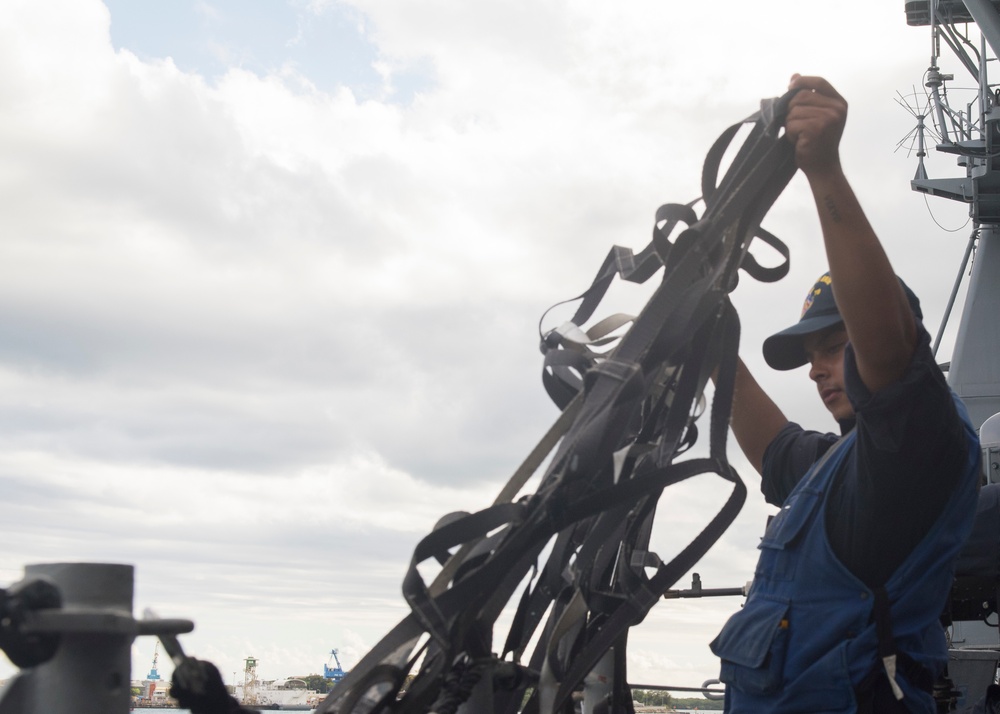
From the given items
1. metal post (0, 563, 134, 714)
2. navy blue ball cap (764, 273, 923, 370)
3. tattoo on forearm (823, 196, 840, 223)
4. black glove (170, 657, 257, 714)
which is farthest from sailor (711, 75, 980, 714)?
metal post (0, 563, 134, 714)

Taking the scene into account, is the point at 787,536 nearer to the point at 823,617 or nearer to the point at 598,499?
the point at 823,617

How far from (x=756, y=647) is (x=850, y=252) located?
2.73 feet

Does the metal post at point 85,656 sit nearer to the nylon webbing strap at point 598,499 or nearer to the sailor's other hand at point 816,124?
the nylon webbing strap at point 598,499

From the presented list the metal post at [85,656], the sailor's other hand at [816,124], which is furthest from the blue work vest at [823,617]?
the metal post at [85,656]

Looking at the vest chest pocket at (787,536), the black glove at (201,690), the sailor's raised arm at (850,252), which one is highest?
the sailor's raised arm at (850,252)

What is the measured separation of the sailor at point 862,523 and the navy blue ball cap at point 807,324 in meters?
0.31

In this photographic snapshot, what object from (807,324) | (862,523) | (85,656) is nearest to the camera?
(85,656)

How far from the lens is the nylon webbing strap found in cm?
183

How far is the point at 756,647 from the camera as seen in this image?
2229mm

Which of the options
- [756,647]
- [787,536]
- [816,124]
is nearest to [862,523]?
[787,536]

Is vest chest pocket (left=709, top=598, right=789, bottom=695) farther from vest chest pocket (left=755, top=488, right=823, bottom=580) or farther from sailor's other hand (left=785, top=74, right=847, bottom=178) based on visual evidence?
sailor's other hand (left=785, top=74, right=847, bottom=178)

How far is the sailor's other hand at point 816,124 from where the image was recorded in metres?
2.04

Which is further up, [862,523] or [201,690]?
[862,523]

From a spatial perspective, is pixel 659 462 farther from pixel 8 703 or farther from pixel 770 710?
pixel 8 703
